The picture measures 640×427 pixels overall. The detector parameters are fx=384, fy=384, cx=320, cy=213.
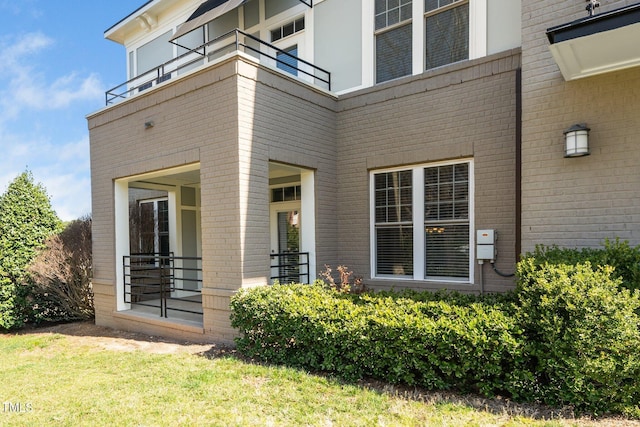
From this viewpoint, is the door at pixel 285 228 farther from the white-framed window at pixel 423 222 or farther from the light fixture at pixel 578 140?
the light fixture at pixel 578 140

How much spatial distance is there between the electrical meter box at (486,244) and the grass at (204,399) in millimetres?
2710

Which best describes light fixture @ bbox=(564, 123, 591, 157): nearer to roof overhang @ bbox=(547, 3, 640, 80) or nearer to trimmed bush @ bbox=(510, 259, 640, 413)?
roof overhang @ bbox=(547, 3, 640, 80)

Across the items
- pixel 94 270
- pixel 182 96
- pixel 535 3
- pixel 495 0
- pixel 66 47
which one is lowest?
pixel 94 270

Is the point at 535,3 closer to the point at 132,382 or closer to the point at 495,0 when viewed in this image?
the point at 495,0

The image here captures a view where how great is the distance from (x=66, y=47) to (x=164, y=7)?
324 inches

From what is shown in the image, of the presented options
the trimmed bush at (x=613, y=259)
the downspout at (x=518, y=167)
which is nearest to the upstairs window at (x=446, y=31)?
the downspout at (x=518, y=167)

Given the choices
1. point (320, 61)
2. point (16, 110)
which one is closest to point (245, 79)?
point (320, 61)

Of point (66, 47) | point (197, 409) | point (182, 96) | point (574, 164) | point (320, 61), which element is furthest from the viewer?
point (66, 47)

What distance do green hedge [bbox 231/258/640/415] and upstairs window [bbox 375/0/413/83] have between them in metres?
4.27

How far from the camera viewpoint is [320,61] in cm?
790

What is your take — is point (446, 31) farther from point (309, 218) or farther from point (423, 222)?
point (309, 218)

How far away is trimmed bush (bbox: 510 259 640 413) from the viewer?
126 inches

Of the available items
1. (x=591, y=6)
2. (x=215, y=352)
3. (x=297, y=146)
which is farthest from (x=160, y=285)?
(x=591, y=6)

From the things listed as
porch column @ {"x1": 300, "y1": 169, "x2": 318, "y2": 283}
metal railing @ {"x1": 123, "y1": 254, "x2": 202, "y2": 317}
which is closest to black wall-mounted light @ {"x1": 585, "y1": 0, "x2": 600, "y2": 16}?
porch column @ {"x1": 300, "y1": 169, "x2": 318, "y2": 283}
